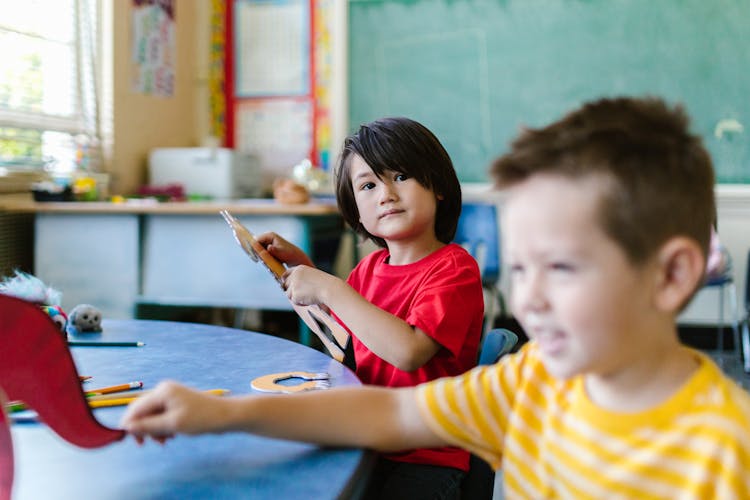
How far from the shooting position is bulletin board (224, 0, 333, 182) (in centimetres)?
453

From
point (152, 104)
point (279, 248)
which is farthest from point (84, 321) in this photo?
point (152, 104)

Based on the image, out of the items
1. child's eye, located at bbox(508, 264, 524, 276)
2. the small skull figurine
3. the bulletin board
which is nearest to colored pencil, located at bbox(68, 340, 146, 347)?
the small skull figurine

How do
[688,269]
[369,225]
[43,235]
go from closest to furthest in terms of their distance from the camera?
[688,269] < [369,225] < [43,235]

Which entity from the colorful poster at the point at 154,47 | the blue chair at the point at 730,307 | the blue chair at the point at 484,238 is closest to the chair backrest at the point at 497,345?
the blue chair at the point at 484,238

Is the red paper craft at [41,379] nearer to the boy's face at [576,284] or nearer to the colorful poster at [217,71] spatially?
the boy's face at [576,284]

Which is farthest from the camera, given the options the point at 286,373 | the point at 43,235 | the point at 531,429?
the point at 43,235

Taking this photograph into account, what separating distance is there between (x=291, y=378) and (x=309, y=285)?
20cm

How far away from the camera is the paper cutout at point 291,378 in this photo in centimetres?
82

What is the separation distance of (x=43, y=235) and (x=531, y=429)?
2.98 meters

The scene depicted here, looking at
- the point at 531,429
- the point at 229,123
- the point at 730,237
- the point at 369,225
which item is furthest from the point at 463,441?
the point at 229,123

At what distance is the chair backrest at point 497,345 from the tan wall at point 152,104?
3281 millimetres

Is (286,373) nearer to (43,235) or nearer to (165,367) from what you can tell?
(165,367)

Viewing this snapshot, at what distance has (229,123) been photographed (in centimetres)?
468

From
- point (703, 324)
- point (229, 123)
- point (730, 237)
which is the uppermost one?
point (229, 123)
